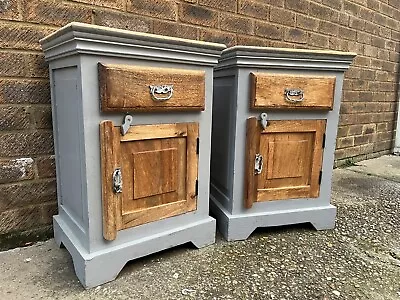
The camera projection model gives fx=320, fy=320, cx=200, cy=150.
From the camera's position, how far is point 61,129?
4.25 ft

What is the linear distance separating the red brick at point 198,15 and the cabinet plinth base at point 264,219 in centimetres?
100

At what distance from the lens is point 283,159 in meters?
1.48

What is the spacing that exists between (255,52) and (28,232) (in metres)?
1.27

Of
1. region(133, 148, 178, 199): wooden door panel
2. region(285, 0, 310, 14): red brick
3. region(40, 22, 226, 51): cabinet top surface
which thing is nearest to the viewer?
region(40, 22, 226, 51): cabinet top surface

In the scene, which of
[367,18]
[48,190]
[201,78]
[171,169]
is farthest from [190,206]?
[367,18]

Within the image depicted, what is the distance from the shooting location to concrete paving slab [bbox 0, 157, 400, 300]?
3.59 feet

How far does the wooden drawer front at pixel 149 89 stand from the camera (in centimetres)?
105

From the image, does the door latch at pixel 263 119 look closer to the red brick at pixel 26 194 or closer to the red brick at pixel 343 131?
the red brick at pixel 26 194

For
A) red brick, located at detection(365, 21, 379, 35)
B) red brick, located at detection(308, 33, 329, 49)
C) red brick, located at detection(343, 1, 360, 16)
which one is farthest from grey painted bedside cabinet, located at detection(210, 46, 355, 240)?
red brick, located at detection(365, 21, 379, 35)

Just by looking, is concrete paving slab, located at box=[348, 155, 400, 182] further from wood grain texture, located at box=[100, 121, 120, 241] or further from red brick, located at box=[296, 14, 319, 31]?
wood grain texture, located at box=[100, 121, 120, 241]

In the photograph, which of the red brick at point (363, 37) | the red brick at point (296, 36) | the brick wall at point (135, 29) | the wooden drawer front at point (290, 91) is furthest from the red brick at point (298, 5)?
the wooden drawer front at point (290, 91)

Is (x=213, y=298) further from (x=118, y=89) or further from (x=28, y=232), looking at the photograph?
(x=28, y=232)

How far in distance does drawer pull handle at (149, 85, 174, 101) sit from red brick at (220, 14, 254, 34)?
946 millimetres

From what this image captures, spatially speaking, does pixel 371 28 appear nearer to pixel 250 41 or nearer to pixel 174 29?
pixel 250 41
